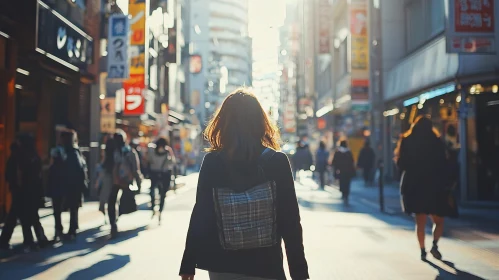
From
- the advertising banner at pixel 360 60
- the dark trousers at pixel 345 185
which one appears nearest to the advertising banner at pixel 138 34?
the advertising banner at pixel 360 60

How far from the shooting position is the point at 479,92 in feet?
51.8

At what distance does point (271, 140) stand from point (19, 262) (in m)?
5.77

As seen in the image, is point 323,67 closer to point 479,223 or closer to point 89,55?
point 89,55

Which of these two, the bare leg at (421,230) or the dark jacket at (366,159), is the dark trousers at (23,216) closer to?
the bare leg at (421,230)

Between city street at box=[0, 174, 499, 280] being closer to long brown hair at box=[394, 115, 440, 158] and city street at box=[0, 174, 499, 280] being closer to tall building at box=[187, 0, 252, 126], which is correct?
long brown hair at box=[394, 115, 440, 158]

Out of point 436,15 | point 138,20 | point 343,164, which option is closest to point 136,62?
point 138,20

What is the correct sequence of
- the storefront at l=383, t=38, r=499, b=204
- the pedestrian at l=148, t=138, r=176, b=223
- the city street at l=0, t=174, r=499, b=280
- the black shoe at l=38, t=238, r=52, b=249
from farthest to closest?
the storefront at l=383, t=38, r=499, b=204 → the pedestrian at l=148, t=138, r=176, b=223 → the black shoe at l=38, t=238, r=52, b=249 → the city street at l=0, t=174, r=499, b=280

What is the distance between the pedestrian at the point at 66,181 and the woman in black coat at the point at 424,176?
5.36 m

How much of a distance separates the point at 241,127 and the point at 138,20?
21.4m

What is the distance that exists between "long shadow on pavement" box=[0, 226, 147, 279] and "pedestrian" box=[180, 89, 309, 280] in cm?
460

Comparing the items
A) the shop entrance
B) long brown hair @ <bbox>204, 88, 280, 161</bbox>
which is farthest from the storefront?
long brown hair @ <bbox>204, 88, 280, 161</bbox>

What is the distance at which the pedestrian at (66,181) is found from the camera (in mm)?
9188

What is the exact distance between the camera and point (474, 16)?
14203 mm

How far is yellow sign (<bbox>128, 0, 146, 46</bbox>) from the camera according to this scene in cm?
2281
